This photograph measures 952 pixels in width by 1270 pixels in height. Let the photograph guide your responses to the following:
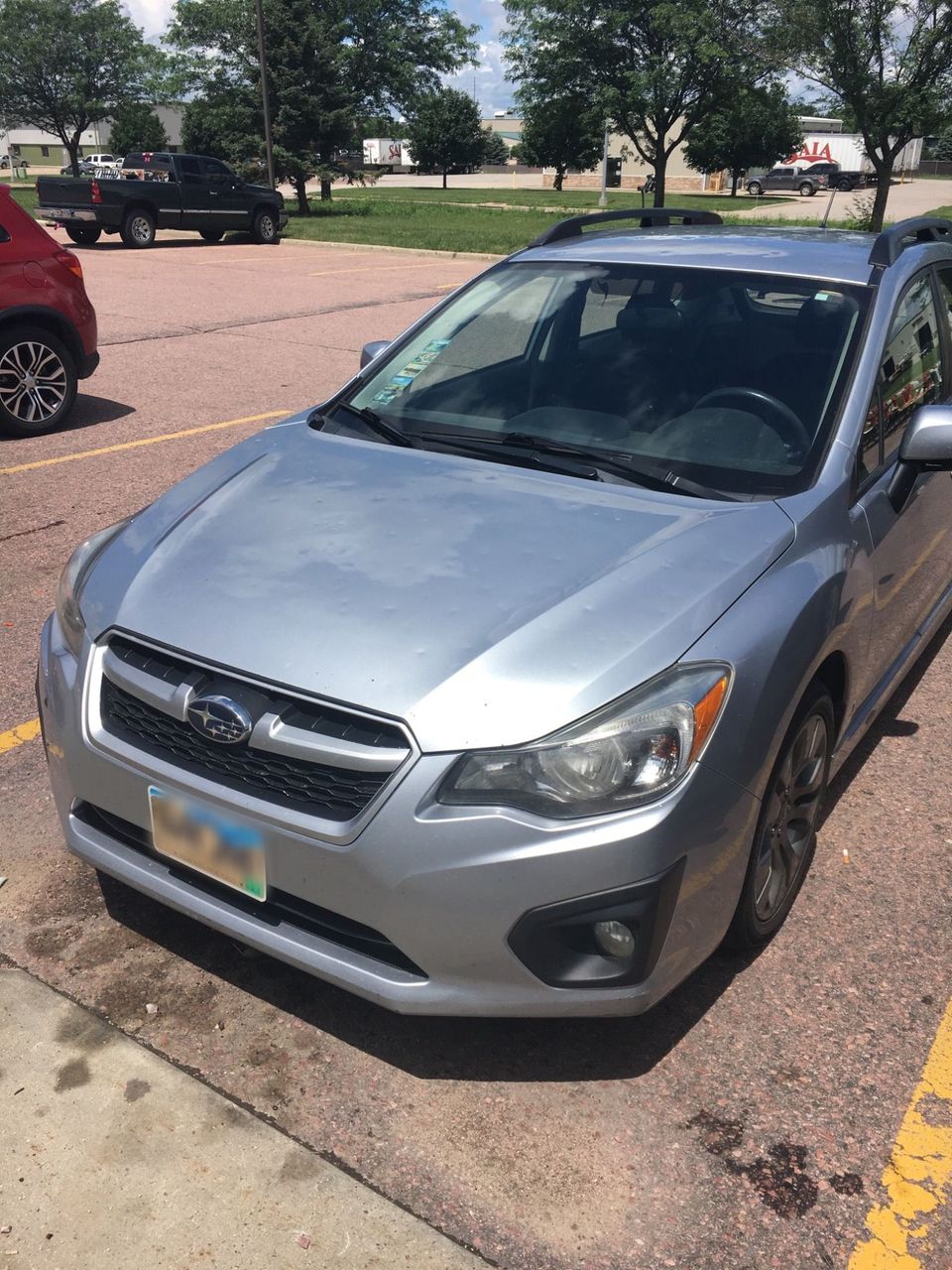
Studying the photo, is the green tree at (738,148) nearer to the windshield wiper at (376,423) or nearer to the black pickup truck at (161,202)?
the black pickup truck at (161,202)

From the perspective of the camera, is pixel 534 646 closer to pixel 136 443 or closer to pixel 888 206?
pixel 136 443

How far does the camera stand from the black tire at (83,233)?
2200 cm

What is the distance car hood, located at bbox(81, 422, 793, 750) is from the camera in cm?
224

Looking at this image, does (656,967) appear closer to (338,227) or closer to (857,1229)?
(857,1229)

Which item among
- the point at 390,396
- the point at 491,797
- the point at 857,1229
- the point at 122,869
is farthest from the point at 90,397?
the point at 857,1229

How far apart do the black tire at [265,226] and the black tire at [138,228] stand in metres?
2.23

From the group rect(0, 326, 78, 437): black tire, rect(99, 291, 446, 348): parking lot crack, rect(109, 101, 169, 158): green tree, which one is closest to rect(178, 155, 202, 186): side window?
rect(99, 291, 446, 348): parking lot crack

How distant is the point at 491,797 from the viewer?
7.06 ft

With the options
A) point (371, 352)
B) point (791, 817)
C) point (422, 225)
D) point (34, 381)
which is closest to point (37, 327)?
point (34, 381)

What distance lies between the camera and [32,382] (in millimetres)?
7648

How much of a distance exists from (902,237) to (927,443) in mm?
991

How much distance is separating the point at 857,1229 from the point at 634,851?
0.82 metres

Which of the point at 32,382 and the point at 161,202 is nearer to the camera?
the point at 32,382

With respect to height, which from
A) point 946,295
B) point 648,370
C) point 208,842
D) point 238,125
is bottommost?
point 208,842
